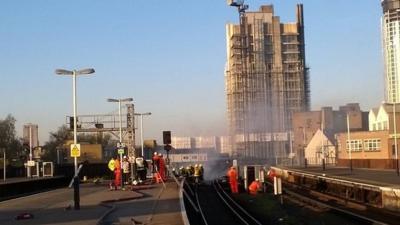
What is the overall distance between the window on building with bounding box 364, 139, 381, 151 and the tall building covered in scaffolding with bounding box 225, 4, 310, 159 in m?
45.8

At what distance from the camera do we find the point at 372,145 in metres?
97.6

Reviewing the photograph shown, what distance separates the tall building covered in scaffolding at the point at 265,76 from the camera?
148 meters

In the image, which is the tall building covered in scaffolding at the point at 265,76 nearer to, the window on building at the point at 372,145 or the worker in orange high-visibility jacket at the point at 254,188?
the window on building at the point at 372,145

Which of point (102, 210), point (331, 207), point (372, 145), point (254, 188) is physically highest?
point (372, 145)

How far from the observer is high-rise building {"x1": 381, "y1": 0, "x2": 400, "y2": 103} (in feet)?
337

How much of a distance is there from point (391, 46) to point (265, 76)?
4602cm

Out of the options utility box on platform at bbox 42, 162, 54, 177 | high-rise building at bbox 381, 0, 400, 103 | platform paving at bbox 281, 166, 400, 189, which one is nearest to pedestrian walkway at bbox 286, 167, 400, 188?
platform paving at bbox 281, 166, 400, 189

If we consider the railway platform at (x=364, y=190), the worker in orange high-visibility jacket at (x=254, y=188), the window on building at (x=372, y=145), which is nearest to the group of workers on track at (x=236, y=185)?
the worker in orange high-visibility jacket at (x=254, y=188)

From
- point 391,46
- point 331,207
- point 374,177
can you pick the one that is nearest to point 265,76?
point 391,46

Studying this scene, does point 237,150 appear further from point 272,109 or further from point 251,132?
point 272,109

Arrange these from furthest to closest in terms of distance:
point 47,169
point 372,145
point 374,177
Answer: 1. point 372,145
2. point 47,169
3. point 374,177

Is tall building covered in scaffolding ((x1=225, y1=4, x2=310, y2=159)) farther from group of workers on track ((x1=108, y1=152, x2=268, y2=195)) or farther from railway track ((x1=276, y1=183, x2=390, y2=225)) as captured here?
railway track ((x1=276, y1=183, x2=390, y2=225))

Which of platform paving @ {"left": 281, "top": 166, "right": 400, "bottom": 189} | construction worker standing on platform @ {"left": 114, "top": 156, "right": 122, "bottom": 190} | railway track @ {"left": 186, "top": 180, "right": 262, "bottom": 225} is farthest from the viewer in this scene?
construction worker standing on platform @ {"left": 114, "top": 156, "right": 122, "bottom": 190}

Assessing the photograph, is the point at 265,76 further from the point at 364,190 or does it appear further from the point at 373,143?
the point at 364,190
